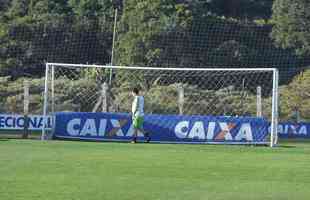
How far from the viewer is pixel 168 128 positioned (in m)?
28.6

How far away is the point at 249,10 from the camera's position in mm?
69812

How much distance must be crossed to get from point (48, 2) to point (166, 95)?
987 inches

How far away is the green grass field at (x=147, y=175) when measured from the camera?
12578 millimetres

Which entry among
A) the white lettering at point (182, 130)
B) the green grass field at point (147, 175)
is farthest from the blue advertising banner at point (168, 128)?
the green grass field at point (147, 175)

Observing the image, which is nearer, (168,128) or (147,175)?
(147,175)

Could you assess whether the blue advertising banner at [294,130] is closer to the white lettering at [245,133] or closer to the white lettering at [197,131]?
the white lettering at [245,133]

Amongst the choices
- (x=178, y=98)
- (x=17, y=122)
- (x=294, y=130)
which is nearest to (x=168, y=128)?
(x=17, y=122)

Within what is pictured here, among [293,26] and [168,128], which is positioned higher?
[293,26]

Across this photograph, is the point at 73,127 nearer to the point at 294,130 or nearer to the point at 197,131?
the point at 197,131

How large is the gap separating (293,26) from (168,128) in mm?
32341

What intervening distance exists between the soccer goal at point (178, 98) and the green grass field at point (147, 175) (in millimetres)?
7088

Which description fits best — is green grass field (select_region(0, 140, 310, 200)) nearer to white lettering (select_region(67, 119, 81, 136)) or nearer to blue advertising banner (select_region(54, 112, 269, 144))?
blue advertising banner (select_region(54, 112, 269, 144))

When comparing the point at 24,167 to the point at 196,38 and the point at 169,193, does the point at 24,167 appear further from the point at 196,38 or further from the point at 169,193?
the point at 196,38

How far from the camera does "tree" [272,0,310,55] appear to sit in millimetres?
56562
